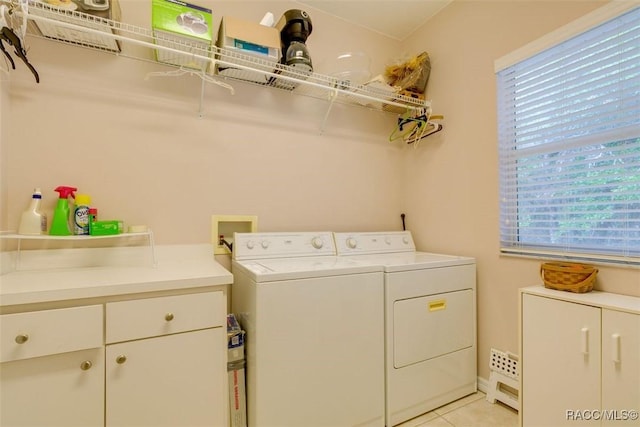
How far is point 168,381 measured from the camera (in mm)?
1175

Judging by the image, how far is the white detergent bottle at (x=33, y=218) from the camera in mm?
1361

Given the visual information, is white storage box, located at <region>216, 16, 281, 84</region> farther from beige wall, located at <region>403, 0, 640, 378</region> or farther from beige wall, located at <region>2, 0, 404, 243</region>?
beige wall, located at <region>403, 0, 640, 378</region>

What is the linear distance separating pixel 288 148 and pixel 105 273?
4.18 feet

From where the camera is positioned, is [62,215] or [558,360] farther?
[62,215]

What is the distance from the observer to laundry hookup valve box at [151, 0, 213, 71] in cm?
146

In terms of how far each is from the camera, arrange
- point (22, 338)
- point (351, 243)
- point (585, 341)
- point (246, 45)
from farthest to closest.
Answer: point (351, 243) < point (246, 45) < point (585, 341) < point (22, 338)

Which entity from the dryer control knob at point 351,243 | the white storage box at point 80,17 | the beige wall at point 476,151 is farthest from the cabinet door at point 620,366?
the white storage box at point 80,17

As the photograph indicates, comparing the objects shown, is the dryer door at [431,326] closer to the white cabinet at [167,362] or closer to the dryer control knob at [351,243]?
the dryer control knob at [351,243]

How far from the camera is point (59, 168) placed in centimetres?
150

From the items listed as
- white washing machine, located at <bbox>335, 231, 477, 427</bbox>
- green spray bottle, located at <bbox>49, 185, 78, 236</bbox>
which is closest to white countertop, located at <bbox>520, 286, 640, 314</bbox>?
white washing machine, located at <bbox>335, 231, 477, 427</bbox>

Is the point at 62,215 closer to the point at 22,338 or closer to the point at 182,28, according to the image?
the point at 22,338

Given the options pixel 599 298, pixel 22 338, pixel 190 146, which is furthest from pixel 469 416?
pixel 190 146

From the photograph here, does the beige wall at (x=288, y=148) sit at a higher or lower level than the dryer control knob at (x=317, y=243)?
higher

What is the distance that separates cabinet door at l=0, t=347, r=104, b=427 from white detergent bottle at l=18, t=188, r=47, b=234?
0.65 metres
